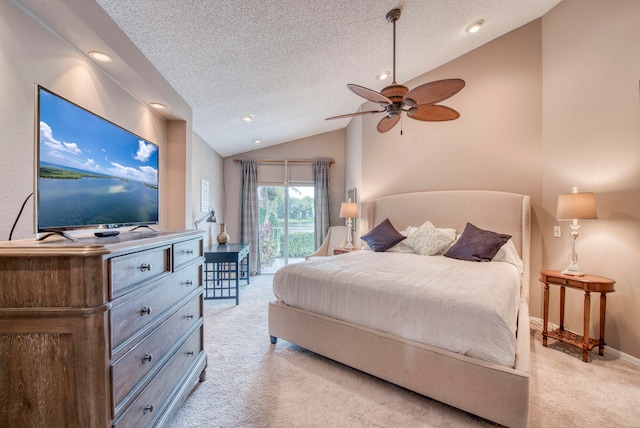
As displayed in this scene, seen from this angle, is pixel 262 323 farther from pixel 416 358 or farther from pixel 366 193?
pixel 366 193

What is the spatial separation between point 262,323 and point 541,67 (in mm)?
4331

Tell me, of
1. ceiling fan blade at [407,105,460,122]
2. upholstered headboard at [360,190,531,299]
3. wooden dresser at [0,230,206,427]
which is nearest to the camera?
wooden dresser at [0,230,206,427]

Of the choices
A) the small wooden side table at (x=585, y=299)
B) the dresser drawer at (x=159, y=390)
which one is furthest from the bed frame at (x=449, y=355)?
the dresser drawer at (x=159, y=390)

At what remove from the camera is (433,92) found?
2.26m

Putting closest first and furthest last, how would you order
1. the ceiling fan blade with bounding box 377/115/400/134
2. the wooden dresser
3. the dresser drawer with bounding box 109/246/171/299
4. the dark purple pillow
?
the wooden dresser < the dresser drawer with bounding box 109/246/171/299 < the ceiling fan blade with bounding box 377/115/400/134 < the dark purple pillow

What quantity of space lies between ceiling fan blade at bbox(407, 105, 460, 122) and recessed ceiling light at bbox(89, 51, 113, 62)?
231 centimetres

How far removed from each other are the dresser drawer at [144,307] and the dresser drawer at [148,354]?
74 mm

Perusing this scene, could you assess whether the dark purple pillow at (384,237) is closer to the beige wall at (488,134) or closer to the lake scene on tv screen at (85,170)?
the beige wall at (488,134)

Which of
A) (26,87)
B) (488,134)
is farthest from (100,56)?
(488,134)

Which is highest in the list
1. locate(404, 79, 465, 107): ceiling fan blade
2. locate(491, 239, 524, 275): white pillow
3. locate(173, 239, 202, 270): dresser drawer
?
locate(404, 79, 465, 107): ceiling fan blade

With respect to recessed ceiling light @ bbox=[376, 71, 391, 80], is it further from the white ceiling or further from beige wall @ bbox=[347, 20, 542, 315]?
beige wall @ bbox=[347, 20, 542, 315]

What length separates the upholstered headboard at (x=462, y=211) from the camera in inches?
126

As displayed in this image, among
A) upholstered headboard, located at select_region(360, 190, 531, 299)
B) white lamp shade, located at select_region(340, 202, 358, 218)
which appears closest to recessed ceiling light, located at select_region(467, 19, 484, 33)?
upholstered headboard, located at select_region(360, 190, 531, 299)

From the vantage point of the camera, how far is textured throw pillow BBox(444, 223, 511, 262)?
297 centimetres
